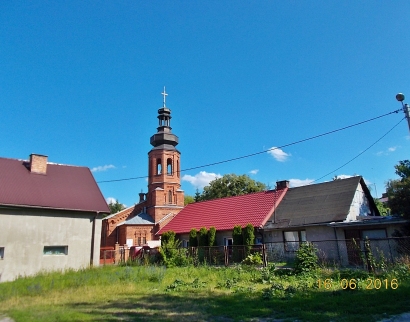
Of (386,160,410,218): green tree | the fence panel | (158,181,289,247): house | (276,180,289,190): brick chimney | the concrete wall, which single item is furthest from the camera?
(276,180,289,190): brick chimney

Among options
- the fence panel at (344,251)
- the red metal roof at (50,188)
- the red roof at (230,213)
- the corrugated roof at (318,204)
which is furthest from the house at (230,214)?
the red metal roof at (50,188)

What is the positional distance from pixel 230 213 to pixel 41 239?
16.3 meters

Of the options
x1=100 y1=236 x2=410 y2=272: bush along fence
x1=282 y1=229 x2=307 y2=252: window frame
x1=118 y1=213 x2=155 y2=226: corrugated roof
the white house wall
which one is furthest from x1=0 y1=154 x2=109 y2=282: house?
the white house wall

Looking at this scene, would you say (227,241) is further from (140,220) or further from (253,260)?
(140,220)

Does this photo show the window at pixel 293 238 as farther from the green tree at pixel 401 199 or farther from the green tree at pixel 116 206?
the green tree at pixel 116 206

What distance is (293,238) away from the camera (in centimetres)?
2364

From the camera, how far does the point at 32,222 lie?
58.9 feet

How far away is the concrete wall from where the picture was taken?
16.9 m

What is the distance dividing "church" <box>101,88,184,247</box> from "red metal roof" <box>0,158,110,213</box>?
16.1 metres

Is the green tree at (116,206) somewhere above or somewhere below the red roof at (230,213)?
above

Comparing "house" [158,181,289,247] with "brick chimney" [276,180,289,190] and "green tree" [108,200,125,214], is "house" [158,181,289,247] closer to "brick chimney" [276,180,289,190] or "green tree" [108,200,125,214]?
"brick chimney" [276,180,289,190]

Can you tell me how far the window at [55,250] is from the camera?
18122 mm

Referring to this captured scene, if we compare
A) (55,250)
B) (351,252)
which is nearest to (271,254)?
(351,252)

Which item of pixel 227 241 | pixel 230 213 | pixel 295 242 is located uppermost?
pixel 230 213
